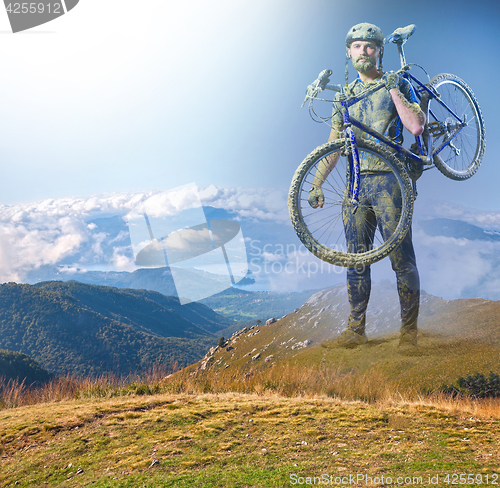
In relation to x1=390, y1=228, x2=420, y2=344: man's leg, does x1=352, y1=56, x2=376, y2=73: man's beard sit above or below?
above

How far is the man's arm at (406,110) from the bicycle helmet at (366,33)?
1055mm

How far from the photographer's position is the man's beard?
7.85m

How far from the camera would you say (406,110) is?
724cm

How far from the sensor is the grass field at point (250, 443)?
11.9ft

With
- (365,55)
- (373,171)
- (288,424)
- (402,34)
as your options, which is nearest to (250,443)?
(288,424)

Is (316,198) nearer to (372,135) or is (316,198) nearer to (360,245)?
(360,245)

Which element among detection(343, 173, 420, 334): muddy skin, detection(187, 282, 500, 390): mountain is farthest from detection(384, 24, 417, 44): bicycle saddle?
detection(187, 282, 500, 390): mountain

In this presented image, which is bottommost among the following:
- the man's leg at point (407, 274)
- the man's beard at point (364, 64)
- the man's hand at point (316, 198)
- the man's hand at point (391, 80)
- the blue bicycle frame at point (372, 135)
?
the man's leg at point (407, 274)

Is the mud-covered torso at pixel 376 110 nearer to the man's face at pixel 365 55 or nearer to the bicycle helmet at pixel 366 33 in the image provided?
the man's face at pixel 365 55

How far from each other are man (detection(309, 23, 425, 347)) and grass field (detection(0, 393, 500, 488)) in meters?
1.84

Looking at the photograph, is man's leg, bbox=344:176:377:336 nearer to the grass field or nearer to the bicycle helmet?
the grass field

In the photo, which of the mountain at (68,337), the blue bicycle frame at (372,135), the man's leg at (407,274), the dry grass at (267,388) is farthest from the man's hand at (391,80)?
the mountain at (68,337)

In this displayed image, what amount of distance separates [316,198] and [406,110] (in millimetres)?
2558

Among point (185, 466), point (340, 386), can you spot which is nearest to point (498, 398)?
point (340, 386)
